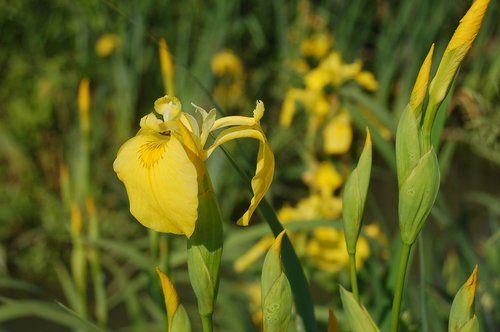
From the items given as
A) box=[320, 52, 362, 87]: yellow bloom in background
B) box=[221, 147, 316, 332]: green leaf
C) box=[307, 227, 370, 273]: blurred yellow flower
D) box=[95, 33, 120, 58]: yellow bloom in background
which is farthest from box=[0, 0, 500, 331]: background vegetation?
box=[221, 147, 316, 332]: green leaf

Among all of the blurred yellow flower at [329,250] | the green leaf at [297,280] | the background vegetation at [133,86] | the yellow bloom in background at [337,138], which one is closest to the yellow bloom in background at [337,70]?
the yellow bloom in background at [337,138]

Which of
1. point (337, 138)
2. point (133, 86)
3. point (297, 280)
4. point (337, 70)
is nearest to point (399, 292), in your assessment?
point (297, 280)

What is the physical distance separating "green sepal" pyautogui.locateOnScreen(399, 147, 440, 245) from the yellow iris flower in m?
0.13

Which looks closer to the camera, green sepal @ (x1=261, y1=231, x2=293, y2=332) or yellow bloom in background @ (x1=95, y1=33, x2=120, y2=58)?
green sepal @ (x1=261, y1=231, x2=293, y2=332)

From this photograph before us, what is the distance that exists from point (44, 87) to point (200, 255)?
11.1ft

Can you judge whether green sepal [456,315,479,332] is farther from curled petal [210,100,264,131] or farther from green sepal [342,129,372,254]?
curled petal [210,100,264,131]

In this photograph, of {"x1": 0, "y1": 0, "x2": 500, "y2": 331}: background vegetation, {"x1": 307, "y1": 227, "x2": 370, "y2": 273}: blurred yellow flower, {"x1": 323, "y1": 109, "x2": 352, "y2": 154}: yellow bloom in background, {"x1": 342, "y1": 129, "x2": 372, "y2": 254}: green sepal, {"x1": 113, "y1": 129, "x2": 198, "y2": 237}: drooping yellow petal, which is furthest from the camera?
{"x1": 0, "y1": 0, "x2": 500, "y2": 331}: background vegetation

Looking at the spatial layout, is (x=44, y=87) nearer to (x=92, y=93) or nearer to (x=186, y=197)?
(x=92, y=93)

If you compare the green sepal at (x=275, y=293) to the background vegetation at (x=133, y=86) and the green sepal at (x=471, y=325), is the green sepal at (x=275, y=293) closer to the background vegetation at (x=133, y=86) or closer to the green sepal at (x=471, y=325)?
the green sepal at (x=471, y=325)

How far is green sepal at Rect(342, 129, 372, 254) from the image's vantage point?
2.89 feet

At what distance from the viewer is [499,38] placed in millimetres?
4535

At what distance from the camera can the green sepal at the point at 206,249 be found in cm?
84

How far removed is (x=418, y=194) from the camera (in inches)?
32.5

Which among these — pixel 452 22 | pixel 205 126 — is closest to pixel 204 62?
pixel 452 22
